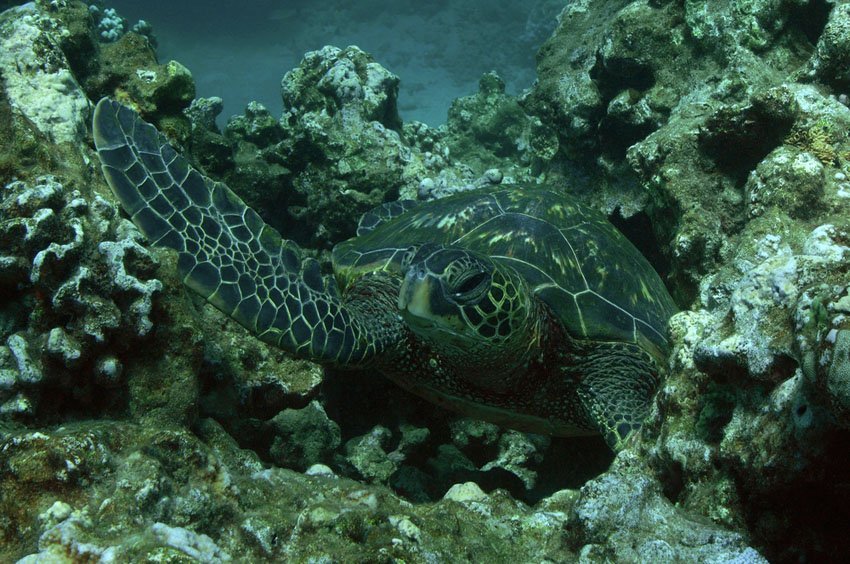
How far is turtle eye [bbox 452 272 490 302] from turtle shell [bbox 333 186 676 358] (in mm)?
708

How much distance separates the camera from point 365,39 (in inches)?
1011

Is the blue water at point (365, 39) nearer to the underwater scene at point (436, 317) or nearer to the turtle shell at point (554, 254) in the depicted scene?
the underwater scene at point (436, 317)

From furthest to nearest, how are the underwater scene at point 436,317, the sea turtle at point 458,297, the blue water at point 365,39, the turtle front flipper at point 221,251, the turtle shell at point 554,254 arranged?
1. the blue water at point 365,39
2. the turtle shell at point 554,254
3. the turtle front flipper at point 221,251
4. the sea turtle at point 458,297
5. the underwater scene at point 436,317

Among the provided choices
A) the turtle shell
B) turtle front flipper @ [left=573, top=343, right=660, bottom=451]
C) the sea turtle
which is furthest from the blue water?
turtle front flipper @ [left=573, top=343, right=660, bottom=451]

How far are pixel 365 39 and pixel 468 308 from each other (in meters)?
26.2

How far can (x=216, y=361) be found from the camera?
283 cm

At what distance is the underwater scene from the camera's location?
1391 mm

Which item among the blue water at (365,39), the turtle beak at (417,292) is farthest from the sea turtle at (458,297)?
the blue water at (365,39)

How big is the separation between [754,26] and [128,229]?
4512 mm

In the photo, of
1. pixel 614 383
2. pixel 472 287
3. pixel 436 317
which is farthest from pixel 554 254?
pixel 436 317

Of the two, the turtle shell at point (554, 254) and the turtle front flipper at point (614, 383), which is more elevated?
the turtle shell at point (554, 254)

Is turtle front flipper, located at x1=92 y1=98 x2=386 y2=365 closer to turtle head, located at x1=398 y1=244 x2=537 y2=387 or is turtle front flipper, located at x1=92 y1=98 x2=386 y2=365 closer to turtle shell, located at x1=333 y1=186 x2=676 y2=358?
turtle head, located at x1=398 y1=244 x2=537 y2=387

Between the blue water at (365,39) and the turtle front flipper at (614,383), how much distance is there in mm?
15031

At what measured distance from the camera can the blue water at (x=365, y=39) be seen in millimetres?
21547
